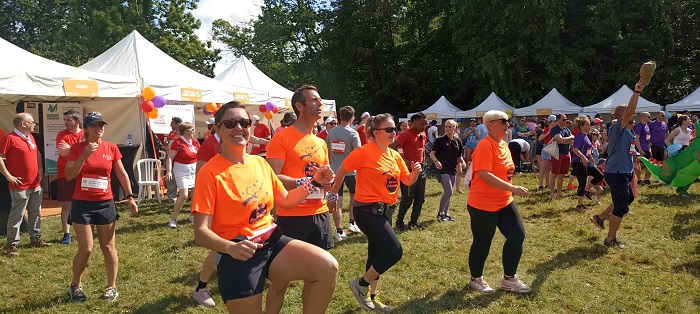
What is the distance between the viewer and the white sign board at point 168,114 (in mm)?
11570

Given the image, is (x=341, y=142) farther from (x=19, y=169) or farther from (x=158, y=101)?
(x=158, y=101)

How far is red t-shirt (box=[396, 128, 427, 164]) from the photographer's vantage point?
7.43 meters

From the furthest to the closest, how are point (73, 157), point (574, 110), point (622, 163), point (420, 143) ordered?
point (574, 110), point (420, 143), point (622, 163), point (73, 157)

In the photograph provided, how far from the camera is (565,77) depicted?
2398cm

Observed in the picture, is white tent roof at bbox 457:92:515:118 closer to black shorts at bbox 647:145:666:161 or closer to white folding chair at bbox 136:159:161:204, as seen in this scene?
black shorts at bbox 647:145:666:161

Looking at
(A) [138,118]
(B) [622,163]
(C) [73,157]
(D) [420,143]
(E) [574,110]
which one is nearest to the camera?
(C) [73,157]

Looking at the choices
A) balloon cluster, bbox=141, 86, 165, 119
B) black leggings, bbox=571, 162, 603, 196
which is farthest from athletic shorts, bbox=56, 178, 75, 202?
black leggings, bbox=571, 162, 603, 196

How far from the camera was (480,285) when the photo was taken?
4.79 meters

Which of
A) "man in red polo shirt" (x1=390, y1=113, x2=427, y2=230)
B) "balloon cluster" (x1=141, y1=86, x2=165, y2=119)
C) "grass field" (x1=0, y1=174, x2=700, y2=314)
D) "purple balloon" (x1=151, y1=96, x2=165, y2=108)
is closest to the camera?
"grass field" (x1=0, y1=174, x2=700, y2=314)

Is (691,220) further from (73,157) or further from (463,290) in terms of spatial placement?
(73,157)

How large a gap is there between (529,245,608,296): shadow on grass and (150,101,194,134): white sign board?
29.7 ft

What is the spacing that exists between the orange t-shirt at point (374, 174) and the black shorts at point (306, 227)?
610 millimetres

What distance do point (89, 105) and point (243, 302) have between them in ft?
35.4

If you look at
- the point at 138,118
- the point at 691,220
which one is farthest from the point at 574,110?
the point at 138,118
